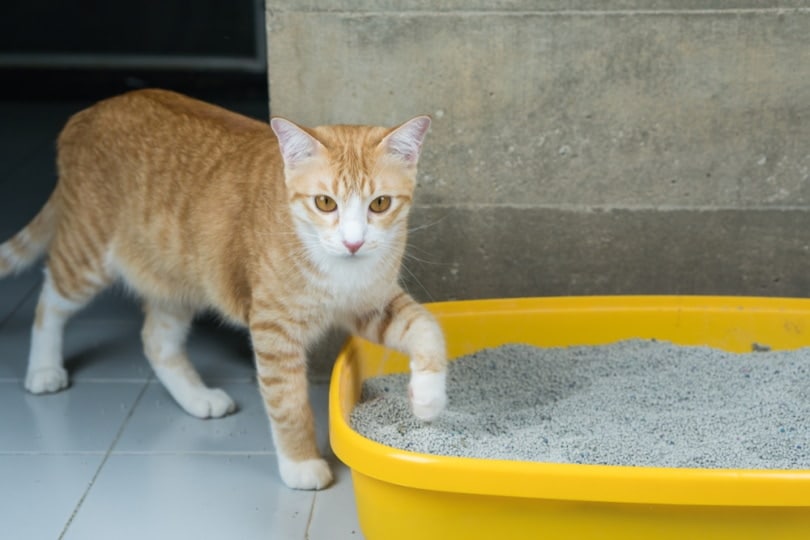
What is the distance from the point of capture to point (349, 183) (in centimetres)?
202

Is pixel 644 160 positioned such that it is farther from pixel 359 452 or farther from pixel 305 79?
pixel 359 452

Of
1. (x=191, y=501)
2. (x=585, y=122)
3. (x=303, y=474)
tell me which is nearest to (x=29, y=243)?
(x=191, y=501)

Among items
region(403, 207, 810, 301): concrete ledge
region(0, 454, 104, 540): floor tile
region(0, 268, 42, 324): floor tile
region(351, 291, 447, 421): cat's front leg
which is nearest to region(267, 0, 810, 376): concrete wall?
region(403, 207, 810, 301): concrete ledge

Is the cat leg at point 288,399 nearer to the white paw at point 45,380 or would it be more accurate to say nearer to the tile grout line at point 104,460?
the tile grout line at point 104,460

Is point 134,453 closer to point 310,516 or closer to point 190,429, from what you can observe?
point 190,429

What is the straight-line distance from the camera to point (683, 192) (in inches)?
104

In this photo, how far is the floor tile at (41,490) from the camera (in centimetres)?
217

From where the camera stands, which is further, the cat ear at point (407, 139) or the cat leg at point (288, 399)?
the cat leg at point (288, 399)

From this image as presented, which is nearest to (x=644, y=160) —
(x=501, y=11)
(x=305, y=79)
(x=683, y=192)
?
(x=683, y=192)

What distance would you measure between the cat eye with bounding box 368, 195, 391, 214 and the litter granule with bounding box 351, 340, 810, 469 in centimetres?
45

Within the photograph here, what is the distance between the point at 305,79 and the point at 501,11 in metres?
0.50

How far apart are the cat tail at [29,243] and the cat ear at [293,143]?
0.97 m

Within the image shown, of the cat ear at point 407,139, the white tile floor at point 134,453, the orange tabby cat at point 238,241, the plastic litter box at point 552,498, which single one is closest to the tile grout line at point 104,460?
the white tile floor at point 134,453

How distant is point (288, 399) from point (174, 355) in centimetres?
57
